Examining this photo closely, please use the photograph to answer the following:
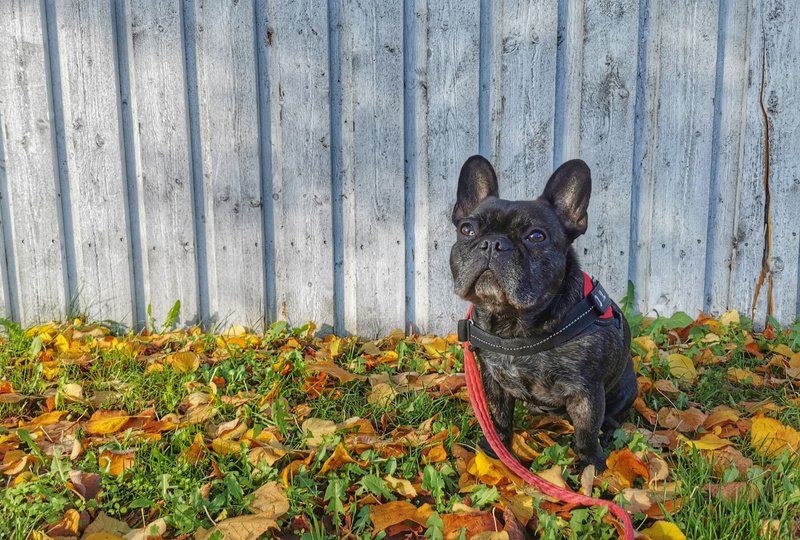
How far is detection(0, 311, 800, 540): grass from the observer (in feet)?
5.78

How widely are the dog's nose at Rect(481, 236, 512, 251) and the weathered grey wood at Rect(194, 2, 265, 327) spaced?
212 centimetres

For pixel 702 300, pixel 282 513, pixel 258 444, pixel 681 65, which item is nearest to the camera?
pixel 282 513

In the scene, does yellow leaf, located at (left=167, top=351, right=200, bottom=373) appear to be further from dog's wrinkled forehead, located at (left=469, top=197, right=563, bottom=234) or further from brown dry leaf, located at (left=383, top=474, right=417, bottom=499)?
dog's wrinkled forehead, located at (left=469, top=197, right=563, bottom=234)

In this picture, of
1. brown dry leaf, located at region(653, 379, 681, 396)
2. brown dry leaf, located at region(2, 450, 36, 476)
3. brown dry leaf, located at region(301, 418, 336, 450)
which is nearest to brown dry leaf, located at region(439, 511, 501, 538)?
brown dry leaf, located at region(301, 418, 336, 450)

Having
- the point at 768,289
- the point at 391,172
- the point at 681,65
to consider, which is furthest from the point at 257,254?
the point at 768,289

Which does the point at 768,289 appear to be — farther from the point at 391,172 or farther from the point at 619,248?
the point at 391,172

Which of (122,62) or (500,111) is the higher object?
(122,62)

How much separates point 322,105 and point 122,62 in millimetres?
1377

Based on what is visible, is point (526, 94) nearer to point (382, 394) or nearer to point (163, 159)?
point (382, 394)

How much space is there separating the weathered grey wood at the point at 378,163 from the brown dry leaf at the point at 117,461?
193 centimetres

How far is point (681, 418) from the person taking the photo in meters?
2.45

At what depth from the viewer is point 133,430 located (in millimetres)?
2305

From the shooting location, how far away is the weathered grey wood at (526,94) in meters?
3.46

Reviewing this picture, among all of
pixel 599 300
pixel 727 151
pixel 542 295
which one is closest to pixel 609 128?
pixel 727 151
